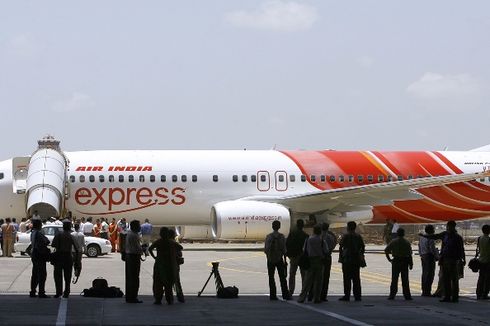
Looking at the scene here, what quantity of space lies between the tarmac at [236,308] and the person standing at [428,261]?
282mm

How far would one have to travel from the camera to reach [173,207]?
4984 centimetres

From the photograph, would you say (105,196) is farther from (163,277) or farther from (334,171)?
(163,277)

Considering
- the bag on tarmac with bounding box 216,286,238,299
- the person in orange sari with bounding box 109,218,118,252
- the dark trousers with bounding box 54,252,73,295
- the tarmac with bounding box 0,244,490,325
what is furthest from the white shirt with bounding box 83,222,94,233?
the bag on tarmac with bounding box 216,286,238,299

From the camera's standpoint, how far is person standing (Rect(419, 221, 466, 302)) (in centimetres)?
2469

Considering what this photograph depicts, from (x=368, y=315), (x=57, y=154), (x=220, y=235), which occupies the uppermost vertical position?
(x=57, y=154)

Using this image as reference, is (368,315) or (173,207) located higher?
(173,207)

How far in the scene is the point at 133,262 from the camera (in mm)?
24375

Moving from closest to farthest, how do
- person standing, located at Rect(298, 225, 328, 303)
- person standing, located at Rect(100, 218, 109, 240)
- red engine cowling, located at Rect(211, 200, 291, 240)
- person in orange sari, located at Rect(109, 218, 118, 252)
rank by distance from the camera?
person standing, located at Rect(298, 225, 328, 303) < red engine cowling, located at Rect(211, 200, 291, 240) < person standing, located at Rect(100, 218, 109, 240) < person in orange sari, located at Rect(109, 218, 118, 252)

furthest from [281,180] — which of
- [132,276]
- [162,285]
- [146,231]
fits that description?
[162,285]

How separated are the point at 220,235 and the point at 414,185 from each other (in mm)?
7851

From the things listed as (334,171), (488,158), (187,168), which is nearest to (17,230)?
(187,168)

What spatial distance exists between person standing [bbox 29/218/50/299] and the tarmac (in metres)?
0.34

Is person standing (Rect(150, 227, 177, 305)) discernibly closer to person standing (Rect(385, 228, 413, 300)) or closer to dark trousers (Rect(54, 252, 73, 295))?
dark trousers (Rect(54, 252, 73, 295))

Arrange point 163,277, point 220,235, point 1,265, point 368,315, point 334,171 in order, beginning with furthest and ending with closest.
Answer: point 334,171 → point 220,235 → point 1,265 → point 163,277 → point 368,315
